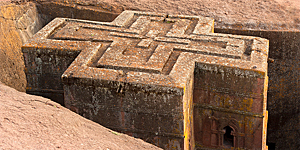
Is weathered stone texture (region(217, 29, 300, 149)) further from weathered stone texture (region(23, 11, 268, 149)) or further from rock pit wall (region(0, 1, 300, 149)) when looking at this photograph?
weathered stone texture (region(23, 11, 268, 149))

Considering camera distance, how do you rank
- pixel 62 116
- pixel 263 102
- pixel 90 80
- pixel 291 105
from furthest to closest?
pixel 291 105 < pixel 263 102 < pixel 90 80 < pixel 62 116

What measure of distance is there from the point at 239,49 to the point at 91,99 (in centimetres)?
300

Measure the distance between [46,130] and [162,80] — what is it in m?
2.22

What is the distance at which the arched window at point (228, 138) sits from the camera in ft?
24.1

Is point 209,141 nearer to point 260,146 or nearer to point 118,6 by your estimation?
point 260,146

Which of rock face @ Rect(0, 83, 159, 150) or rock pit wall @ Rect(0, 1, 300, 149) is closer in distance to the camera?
rock face @ Rect(0, 83, 159, 150)

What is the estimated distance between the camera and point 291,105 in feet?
33.0

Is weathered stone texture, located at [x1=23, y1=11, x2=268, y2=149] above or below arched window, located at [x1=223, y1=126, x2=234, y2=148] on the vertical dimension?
above

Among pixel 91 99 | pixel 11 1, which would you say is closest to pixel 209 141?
pixel 91 99

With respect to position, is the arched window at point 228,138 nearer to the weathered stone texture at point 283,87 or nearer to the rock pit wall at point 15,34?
the weathered stone texture at point 283,87

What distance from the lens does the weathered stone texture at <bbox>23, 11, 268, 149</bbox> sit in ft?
20.7

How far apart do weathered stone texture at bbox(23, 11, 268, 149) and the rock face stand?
3.45ft

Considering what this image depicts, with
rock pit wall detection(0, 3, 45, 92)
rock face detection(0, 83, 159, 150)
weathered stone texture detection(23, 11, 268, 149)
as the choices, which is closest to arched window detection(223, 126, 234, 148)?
weathered stone texture detection(23, 11, 268, 149)

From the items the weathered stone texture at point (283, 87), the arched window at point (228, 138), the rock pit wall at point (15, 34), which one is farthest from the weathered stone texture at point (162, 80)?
the rock pit wall at point (15, 34)
